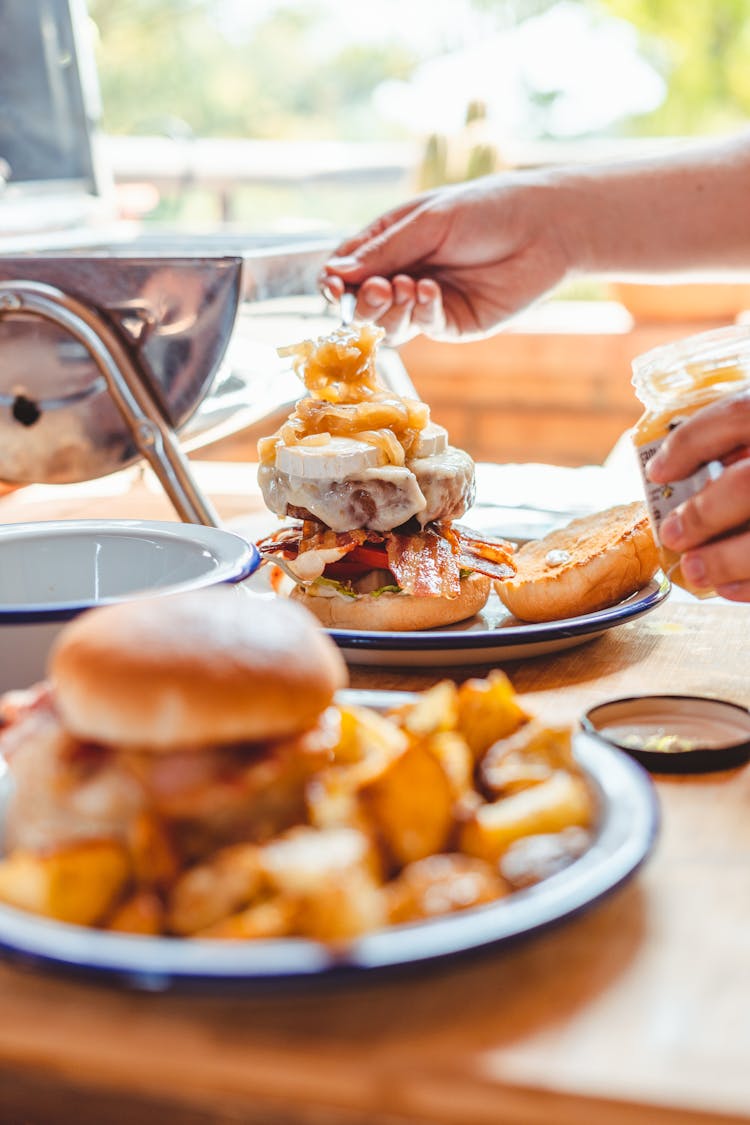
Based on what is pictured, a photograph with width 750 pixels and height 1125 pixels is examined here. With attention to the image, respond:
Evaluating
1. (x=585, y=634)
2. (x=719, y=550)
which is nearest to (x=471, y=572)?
(x=585, y=634)

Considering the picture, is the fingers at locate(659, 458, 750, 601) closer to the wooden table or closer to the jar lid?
the jar lid

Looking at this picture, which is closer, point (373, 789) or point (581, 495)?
point (373, 789)

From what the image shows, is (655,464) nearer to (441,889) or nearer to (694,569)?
(694,569)

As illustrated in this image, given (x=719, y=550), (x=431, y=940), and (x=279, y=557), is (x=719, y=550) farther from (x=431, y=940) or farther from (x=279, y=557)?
(x=431, y=940)

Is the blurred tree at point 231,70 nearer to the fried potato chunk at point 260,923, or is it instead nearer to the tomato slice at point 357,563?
the tomato slice at point 357,563

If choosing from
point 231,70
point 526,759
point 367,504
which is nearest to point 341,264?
point 367,504

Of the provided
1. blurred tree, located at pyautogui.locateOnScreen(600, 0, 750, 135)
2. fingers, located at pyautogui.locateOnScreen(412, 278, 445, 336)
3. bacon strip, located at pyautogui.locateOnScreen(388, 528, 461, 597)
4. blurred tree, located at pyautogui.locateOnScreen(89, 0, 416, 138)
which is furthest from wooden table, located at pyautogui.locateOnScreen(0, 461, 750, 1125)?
blurred tree, located at pyautogui.locateOnScreen(89, 0, 416, 138)

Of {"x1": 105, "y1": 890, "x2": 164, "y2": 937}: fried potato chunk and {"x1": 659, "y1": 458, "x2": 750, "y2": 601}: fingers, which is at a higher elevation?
{"x1": 105, "y1": 890, "x2": 164, "y2": 937}: fried potato chunk
